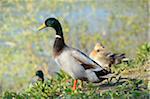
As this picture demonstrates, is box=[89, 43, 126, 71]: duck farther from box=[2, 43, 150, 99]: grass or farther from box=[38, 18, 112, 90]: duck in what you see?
box=[38, 18, 112, 90]: duck

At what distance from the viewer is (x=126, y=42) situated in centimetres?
2131

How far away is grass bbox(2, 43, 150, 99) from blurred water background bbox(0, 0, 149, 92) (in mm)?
11219

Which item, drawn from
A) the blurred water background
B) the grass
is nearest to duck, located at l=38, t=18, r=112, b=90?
the grass

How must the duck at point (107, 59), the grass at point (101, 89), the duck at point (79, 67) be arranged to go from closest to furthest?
the grass at point (101, 89) < the duck at point (79, 67) < the duck at point (107, 59)

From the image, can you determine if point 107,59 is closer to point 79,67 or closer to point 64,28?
point 79,67

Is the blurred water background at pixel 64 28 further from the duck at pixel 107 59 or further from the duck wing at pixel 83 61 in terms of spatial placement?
the duck wing at pixel 83 61

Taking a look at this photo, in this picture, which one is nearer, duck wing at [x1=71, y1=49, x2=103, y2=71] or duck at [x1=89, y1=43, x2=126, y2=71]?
duck wing at [x1=71, y1=49, x2=103, y2=71]

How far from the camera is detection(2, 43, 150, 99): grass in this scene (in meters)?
7.46

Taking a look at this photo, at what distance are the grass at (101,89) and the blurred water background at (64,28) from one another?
11.2 meters

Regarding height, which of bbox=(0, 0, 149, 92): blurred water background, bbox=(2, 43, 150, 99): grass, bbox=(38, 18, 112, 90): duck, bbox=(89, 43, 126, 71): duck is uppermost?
bbox=(0, 0, 149, 92): blurred water background

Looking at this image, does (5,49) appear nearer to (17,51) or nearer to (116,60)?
(17,51)

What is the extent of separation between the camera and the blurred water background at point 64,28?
2125 cm

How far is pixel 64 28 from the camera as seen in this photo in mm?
21516

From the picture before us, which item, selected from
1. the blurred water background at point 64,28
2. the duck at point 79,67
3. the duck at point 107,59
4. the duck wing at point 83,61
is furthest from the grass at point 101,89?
the blurred water background at point 64,28
